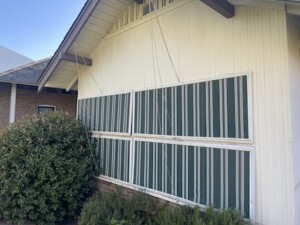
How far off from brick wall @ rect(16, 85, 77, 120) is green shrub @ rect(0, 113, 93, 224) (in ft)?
20.0

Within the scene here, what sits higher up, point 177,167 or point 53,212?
point 177,167

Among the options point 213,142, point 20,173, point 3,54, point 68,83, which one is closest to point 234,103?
point 213,142

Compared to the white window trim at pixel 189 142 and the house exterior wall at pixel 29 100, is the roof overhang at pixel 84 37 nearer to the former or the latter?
the white window trim at pixel 189 142

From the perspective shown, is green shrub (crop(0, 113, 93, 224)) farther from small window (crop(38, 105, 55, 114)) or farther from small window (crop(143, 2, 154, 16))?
small window (crop(38, 105, 55, 114))

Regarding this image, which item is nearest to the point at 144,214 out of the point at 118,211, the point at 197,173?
the point at 118,211

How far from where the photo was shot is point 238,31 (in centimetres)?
386

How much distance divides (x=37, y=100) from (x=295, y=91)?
37.6 ft

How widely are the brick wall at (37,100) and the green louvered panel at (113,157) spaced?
6881 millimetres

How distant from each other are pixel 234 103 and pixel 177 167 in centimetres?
151

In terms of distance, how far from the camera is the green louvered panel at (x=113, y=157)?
5707mm

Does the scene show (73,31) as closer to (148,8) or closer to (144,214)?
(148,8)

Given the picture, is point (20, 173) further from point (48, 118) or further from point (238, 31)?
point (238, 31)

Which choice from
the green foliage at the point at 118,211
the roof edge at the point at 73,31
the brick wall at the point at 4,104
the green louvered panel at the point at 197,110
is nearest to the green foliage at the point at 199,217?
the green foliage at the point at 118,211

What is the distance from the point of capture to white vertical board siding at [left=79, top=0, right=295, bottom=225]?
130 inches
